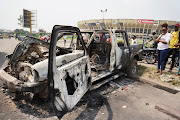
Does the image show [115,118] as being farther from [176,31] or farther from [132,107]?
[176,31]

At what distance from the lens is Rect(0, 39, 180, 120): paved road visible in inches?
107

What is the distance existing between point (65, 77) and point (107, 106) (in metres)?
1.57

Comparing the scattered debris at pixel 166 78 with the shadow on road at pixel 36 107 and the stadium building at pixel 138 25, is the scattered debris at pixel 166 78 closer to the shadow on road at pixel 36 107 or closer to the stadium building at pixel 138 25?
the shadow on road at pixel 36 107

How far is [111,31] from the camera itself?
166 inches

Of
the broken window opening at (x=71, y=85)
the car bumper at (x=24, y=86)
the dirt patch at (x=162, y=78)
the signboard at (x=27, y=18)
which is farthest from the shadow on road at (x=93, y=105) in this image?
the signboard at (x=27, y=18)

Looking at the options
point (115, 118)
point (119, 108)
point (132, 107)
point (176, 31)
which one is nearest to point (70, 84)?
point (115, 118)

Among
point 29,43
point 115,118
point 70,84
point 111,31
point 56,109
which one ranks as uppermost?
point 111,31

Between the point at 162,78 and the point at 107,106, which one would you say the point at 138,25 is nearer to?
the point at 162,78

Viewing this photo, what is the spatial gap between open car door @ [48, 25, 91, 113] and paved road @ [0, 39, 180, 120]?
0.56 meters

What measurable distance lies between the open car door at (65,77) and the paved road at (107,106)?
56 cm

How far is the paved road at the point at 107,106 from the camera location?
8.91 ft

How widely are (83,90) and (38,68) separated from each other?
110cm

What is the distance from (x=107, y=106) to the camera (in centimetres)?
316

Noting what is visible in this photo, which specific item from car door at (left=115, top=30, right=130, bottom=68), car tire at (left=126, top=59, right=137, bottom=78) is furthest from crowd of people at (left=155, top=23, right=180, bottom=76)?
car door at (left=115, top=30, right=130, bottom=68)
